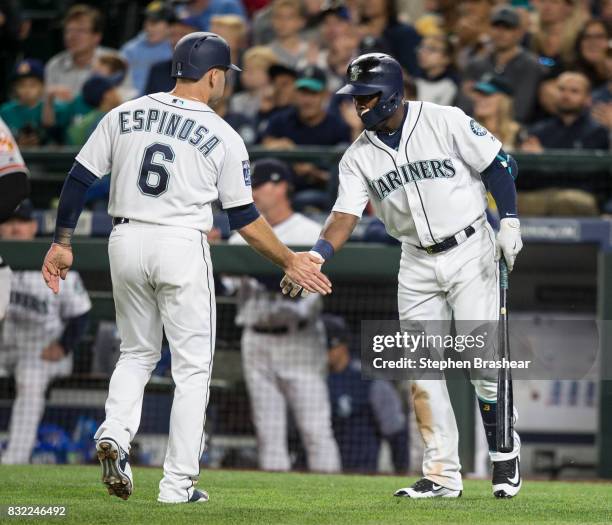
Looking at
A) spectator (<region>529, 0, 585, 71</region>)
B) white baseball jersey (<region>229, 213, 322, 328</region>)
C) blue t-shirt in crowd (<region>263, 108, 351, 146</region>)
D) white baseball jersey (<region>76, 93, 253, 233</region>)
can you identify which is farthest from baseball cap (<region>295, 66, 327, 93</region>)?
white baseball jersey (<region>76, 93, 253, 233</region>)

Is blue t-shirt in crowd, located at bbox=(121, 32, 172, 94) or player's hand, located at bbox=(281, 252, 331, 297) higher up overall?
blue t-shirt in crowd, located at bbox=(121, 32, 172, 94)

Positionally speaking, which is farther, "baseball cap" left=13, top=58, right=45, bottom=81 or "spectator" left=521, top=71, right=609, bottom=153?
"baseball cap" left=13, top=58, right=45, bottom=81

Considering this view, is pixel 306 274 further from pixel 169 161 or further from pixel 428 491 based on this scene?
pixel 428 491

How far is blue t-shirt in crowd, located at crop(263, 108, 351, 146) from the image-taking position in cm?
940

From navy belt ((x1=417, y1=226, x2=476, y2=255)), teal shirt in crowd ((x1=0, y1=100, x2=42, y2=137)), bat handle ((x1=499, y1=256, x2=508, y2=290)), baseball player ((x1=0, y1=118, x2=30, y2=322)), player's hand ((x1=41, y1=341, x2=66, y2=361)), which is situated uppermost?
teal shirt in crowd ((x1=0, y1=100, x2=42, y2=137))

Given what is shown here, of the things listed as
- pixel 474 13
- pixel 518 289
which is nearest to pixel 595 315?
pixel 518 289

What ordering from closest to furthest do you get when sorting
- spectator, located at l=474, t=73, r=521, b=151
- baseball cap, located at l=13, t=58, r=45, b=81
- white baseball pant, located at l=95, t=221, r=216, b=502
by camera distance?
white baseball pant, located at l=95, t=221, r=216, b=502
spectator, located at l=474, t=73, r=521, b=151
baseball cap, located at l=13, t=58, r=45, b=81

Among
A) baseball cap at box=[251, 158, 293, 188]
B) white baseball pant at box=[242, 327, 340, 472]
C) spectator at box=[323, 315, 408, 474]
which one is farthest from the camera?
spectator at box=[323, 315, 408, 474]

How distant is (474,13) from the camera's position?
10680 millimetres

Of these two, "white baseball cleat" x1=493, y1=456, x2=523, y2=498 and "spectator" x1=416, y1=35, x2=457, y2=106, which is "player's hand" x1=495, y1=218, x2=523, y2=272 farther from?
"spectator" x1=416, y1=35, x2=457, y2=106

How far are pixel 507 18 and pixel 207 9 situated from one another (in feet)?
10.6

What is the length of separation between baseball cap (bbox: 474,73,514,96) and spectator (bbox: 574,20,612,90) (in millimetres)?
1101

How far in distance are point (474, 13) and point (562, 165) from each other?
2.74 metres

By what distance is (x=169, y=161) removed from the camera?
5.06m
